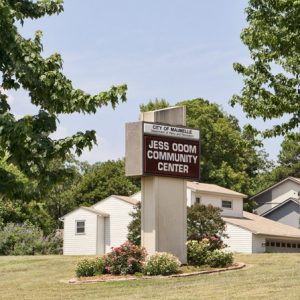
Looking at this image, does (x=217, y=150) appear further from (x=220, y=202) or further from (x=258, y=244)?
(x=258, y=244)

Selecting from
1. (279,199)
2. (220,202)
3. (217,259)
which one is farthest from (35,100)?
(279,199)

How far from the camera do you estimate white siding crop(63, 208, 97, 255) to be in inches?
2080

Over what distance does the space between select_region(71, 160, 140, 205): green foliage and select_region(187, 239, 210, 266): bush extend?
41.5m

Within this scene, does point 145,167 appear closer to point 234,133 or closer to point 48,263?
point 48,263

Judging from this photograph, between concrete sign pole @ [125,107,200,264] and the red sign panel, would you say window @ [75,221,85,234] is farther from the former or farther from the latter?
concrete sign pole @ [125,107,200,264]

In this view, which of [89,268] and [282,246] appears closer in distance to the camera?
[89,268]

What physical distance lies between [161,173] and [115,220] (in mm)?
21836

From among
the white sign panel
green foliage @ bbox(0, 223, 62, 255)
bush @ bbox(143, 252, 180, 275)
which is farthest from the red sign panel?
green foliage @ bbox(0, 223, 62, 255)

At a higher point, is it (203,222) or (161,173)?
(161,173)

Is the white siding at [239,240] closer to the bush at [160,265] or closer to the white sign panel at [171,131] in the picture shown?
the white sign panel at [171,131]

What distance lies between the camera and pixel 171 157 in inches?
1265

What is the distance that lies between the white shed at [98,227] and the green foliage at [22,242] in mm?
1721

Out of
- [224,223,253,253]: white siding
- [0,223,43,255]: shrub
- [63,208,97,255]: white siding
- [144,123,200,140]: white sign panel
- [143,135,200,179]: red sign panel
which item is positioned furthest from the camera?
[63,208,97,255]: white siding

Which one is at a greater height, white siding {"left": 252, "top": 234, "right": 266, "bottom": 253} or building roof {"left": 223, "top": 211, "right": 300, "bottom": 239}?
building roof {"left": 223, "top": 211, "right": 300, "bottom": 239}
